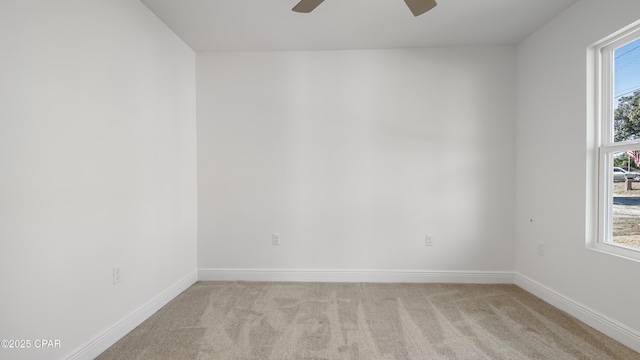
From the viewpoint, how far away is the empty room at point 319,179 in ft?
5.02

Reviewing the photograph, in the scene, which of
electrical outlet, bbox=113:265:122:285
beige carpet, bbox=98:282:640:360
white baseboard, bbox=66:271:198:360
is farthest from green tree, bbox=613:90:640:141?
white baseboard, bbox=66:271:198:360

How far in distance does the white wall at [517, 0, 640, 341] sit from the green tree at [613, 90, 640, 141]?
167 mm

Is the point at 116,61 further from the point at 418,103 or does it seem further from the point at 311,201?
the point at 418,103

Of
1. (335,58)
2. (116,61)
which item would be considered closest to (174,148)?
(116,61)

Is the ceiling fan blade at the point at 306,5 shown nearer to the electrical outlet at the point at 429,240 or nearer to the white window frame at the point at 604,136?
the white window frame at the point at 604,136

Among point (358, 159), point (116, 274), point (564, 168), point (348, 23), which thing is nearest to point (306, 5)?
point (348, 23)

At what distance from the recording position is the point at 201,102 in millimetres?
2982

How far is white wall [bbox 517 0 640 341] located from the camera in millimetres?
1895

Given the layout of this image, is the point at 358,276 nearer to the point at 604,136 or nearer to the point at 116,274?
the point at 116,274

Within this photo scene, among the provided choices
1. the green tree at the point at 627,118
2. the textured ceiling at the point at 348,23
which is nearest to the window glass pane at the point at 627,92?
the green tree at the point at 627,118

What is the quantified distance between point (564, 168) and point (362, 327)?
6.98 feet

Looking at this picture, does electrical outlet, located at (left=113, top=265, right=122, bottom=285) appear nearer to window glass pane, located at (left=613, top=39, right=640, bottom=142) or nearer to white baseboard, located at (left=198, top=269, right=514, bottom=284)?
white baseboard, located at (left=198, top=269, right=514, bottom=284)

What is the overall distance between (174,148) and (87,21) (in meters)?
1.15

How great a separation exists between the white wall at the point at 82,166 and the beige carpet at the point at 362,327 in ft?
1.35
